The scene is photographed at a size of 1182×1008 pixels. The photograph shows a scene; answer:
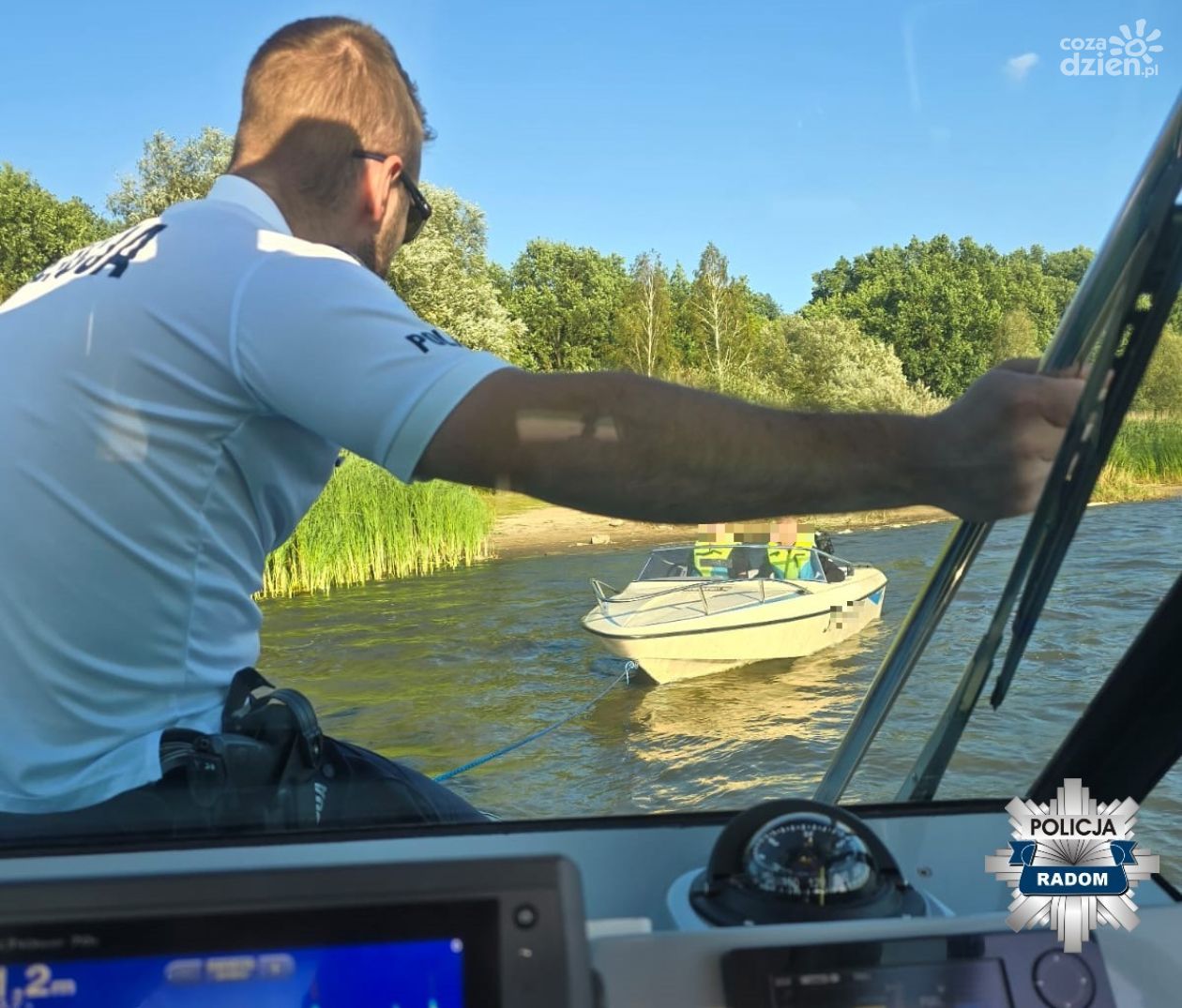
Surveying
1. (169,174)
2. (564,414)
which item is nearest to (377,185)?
(169,174)

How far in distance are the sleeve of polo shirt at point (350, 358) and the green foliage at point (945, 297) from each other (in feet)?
1.17

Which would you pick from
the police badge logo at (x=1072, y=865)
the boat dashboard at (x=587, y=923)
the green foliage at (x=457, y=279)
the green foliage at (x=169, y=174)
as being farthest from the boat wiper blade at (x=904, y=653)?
the green foliage at (x=169, y=174)

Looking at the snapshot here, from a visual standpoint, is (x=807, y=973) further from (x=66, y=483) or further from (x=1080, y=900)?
(x=66, y=483)

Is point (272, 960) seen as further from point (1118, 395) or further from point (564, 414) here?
point (1118, 395)

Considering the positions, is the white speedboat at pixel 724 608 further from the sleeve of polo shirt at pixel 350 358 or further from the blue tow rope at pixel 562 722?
the sleeve of polo shirt at pixel 350 358

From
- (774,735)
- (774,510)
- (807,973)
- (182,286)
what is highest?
(182,286)

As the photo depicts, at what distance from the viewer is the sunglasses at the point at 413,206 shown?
1.17 meters

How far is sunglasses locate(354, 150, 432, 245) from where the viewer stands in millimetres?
1170

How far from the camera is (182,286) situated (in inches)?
46.4

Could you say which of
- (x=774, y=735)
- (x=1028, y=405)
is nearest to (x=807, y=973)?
(x=774, y=735)

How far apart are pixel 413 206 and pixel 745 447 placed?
41 cm

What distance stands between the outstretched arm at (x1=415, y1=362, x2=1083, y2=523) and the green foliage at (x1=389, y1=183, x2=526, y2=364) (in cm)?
10

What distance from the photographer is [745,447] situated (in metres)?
1.11

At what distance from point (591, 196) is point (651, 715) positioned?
1.70 ft
